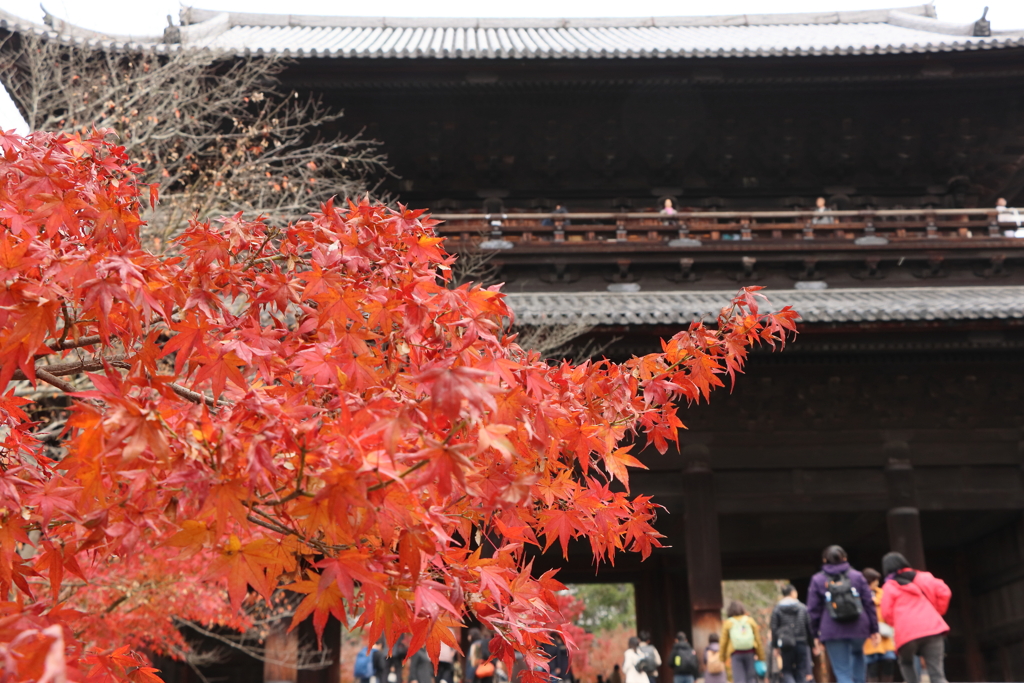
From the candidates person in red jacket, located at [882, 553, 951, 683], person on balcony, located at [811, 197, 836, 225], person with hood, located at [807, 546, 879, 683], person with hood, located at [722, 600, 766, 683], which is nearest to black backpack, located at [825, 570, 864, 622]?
person with hood, located at [807, 546, 879, 683]

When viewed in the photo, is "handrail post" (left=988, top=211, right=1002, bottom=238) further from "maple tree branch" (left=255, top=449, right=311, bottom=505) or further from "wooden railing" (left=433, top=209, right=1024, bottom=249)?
"maple tree branch" (left=255, top=449, right=311, bottom=505)

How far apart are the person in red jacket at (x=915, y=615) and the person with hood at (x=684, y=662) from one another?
9.00 ft

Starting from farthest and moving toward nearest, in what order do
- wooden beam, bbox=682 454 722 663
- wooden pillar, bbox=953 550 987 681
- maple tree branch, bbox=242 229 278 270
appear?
wooden pillar, bbox=953 550 987 681 → wooden beam, bbox=682 454 722 663 → maple tree branch, bbox=242 229 278 270

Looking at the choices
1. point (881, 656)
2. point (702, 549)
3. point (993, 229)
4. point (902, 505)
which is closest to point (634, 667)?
point (702, 549)

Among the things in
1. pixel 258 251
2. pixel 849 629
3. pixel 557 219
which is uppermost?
pixel 557 219

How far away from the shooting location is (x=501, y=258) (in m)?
10.1

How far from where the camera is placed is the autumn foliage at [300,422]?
183 cm

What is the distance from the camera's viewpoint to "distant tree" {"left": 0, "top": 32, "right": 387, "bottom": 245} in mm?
8562

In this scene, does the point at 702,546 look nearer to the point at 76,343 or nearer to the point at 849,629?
the point at 849,629

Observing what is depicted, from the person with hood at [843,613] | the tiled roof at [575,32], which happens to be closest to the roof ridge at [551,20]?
the tiled roof at [575,32]

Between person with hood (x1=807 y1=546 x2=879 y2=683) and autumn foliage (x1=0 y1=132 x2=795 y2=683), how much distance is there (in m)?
4.43

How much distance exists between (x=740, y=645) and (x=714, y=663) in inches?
23.3

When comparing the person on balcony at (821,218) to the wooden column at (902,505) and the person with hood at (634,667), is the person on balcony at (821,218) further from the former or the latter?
the person with hood at (634,667)

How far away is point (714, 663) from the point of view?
8398 mm
